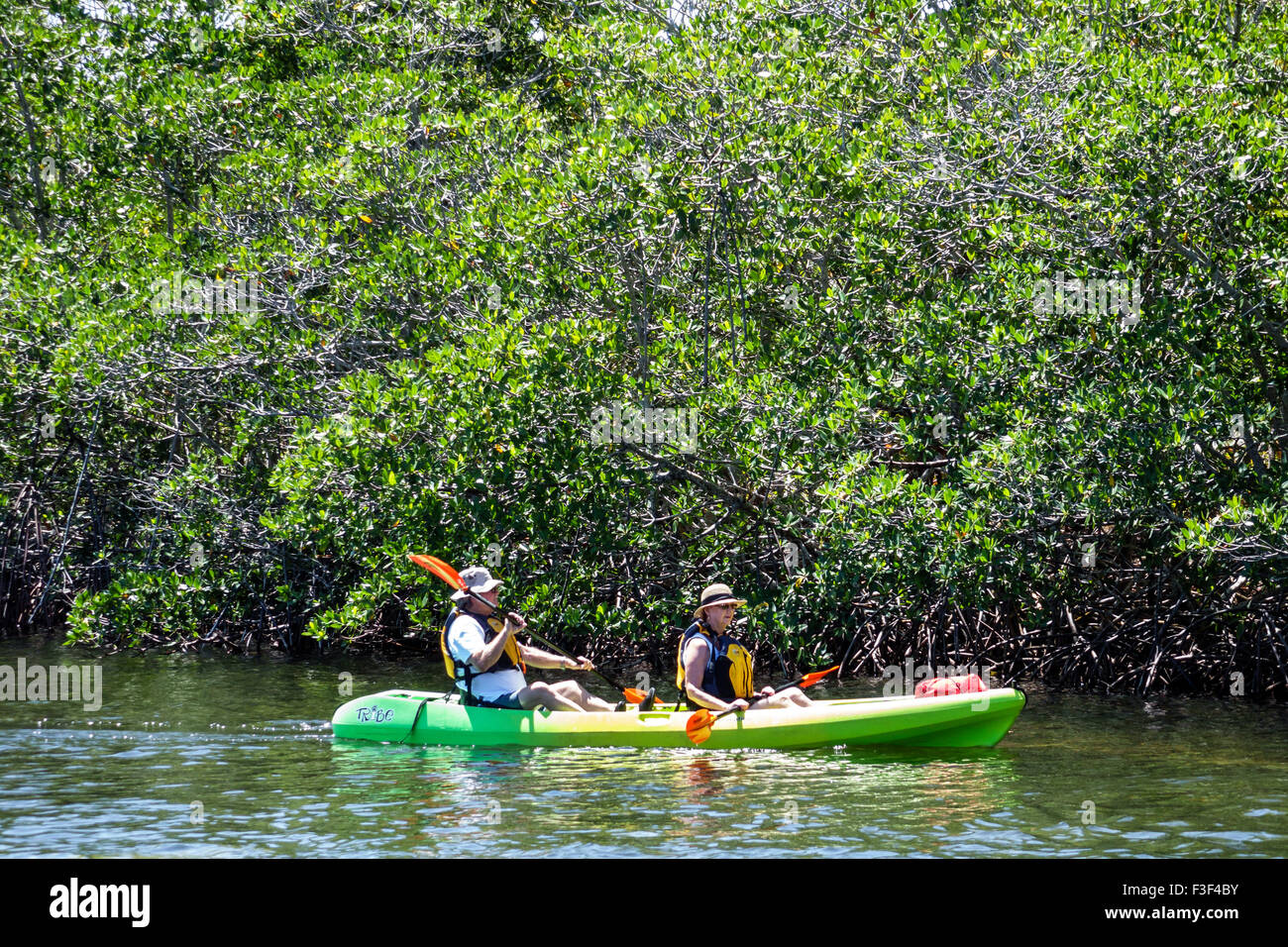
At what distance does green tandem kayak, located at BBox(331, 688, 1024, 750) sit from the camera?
8961mm

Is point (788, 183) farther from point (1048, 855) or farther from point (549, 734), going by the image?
point (1048, 855)

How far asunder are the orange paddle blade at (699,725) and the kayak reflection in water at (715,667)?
0.22 metres

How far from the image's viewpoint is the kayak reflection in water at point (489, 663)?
31.4 ft

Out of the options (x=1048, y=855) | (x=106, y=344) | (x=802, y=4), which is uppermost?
(x=802, y=4)

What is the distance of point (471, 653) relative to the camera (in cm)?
961

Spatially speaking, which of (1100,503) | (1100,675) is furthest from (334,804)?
(1100,675)

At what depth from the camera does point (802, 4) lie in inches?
463

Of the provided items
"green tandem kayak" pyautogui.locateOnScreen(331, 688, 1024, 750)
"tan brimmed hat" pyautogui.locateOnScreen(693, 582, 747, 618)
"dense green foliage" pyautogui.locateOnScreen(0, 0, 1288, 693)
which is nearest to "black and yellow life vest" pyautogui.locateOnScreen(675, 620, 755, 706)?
"tan brimmed hat" pyautogui.locateOnScreen(693, 582, 747, 618)

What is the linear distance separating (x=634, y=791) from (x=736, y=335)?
4.86m

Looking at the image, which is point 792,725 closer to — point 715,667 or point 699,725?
point 699,725

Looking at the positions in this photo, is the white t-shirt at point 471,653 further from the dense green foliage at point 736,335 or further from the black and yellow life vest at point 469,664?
the dense green foliage at point 736,335
